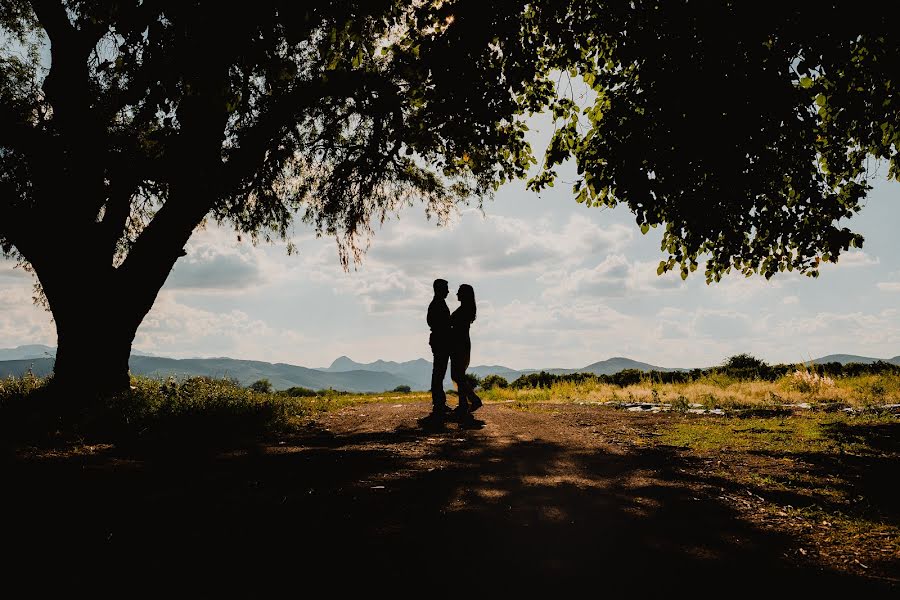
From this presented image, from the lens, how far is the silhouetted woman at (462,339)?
30.7ft

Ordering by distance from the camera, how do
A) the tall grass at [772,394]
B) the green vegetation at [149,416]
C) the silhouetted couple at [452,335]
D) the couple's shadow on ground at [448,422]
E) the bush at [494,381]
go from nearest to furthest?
the green vegetation at [149,416] < the couple's shadow on ground at [448,422] < the silhouetted couple at [452,335] < the tall grass at [772,394] < the bush at [494,381]

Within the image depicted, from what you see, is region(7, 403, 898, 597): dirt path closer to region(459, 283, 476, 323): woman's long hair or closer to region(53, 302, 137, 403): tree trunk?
region(459, 283, 476, 323): woman's long hair

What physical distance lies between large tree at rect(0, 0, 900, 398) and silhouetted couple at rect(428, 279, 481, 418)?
276 centimetres

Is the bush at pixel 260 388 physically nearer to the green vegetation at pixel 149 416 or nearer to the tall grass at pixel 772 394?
the green vegetation at pixel 149 416

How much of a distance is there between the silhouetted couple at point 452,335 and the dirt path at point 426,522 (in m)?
3.71

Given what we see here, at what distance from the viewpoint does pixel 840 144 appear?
10844 mm

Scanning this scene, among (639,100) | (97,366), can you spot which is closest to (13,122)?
(97,366)

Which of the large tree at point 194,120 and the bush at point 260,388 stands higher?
the large tree at point 194,120

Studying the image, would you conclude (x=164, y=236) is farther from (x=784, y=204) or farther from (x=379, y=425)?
(x=784, y=204)

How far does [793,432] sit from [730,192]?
4.00 m

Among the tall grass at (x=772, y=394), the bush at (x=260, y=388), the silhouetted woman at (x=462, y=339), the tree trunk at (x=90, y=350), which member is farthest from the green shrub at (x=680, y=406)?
the tree trunk at (x=90, y=350)

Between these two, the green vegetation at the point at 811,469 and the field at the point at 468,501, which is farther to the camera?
the green vegetation at the point at 811,469

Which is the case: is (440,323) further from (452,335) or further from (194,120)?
(194,120)

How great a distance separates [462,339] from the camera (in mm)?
9469
